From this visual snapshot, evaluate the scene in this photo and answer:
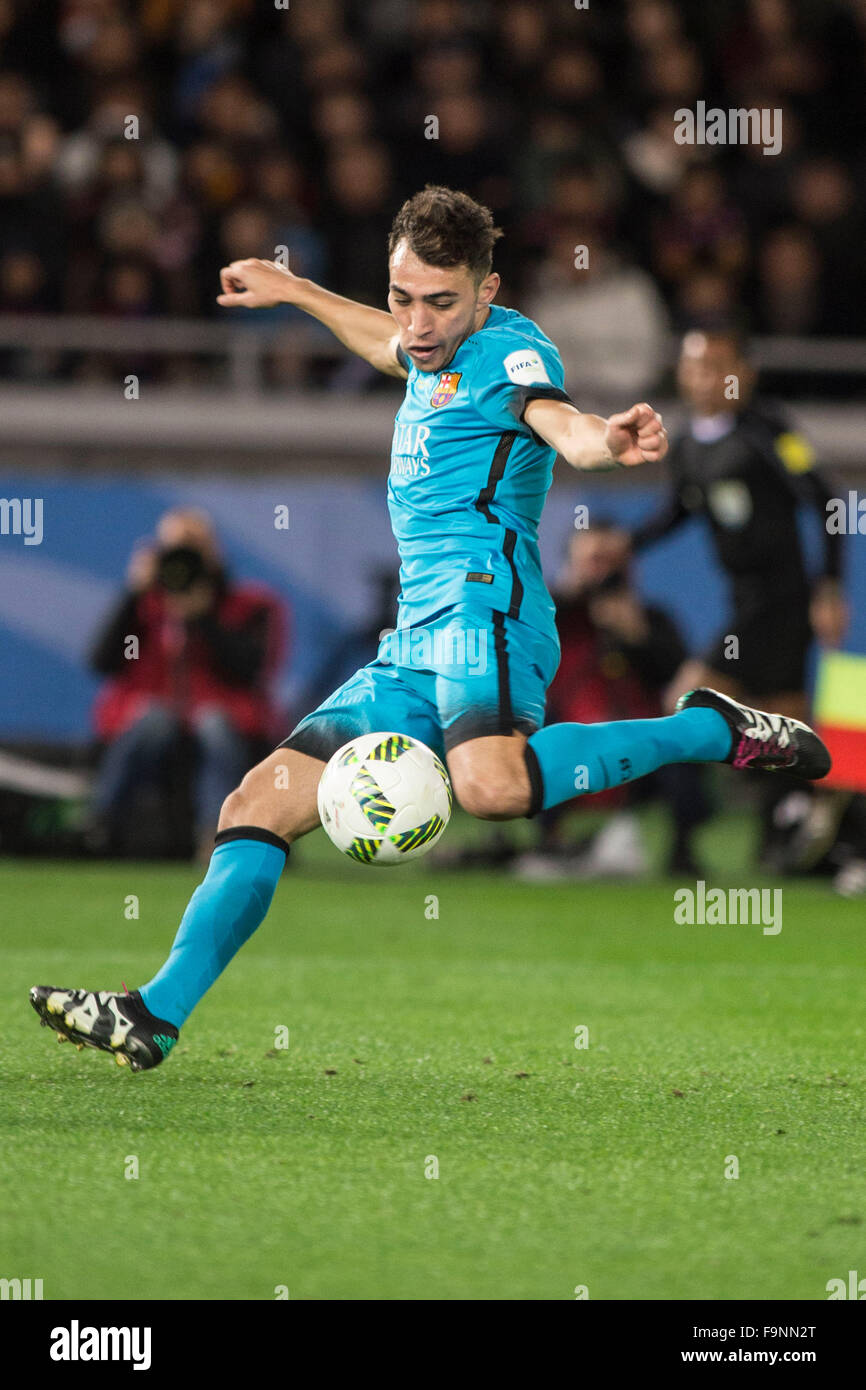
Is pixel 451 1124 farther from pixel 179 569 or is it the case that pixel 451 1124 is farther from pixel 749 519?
pixel 179 569

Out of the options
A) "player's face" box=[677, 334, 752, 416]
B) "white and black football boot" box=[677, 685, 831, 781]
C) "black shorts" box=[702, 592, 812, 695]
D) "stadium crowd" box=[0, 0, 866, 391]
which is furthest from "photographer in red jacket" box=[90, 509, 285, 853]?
"white and black football boot" box=[677, 685, 831, 781]

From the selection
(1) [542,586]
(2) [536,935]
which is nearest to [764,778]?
(2) [536,935]

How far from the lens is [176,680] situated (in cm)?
1045

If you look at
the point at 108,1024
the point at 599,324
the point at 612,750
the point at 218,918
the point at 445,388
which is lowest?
the point at 108,1024

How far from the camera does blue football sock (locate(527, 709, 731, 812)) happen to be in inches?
185

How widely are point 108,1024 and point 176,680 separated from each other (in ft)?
20.1

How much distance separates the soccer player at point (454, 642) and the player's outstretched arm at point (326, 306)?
13.7 inches

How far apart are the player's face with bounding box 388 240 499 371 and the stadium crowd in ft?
23.6

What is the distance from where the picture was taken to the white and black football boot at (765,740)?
5.12 metres

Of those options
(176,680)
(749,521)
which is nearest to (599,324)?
(749,521)

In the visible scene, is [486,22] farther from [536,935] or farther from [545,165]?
[536,935]

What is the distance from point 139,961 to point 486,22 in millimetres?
9125

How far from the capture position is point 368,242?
39.7 feet

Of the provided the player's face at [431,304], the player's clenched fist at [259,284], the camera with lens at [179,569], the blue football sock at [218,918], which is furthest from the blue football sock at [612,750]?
the camera with lens at [179,569]
